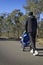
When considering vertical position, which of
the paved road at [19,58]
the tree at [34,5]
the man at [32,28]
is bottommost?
the paved road at [19,58]

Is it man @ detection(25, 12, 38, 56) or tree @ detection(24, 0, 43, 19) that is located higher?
tree @ detection(24, 0, 43, 19)

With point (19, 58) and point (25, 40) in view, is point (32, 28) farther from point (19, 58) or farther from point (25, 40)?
point (25, 40)

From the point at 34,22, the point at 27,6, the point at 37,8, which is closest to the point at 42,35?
the point at 27,6

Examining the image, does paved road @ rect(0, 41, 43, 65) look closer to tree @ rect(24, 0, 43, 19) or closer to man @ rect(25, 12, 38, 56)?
man @ rect(25, 12, 38, 56)

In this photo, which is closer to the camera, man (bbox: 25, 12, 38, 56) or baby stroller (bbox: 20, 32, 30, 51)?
man (bbox: 25, 12, 38, 56)

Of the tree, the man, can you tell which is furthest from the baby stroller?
the tree

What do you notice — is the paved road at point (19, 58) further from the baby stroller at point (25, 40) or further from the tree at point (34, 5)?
the tree at point (34, 5)

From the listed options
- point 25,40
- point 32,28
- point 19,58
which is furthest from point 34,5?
point 19,58

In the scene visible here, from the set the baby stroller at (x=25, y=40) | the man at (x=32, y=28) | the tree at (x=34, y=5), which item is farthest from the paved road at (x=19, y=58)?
the tree at (x=34, y=5)

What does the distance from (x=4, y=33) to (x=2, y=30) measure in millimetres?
791

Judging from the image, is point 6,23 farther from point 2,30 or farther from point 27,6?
point 27,6

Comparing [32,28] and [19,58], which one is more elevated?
[32,28]

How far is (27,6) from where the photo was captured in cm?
3409

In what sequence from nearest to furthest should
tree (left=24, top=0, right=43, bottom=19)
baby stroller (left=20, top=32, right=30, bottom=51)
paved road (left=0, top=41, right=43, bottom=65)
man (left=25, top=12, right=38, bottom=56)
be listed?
paved road (left=0, top=41, right=43, bottom=65), man (left=25, top=12, right=38, bottom=56), baby stroller (left=20, top=32, right=30, bottom=51), tree (left=24, top=0, right=43, bottom=19)
